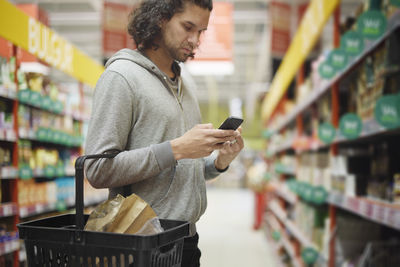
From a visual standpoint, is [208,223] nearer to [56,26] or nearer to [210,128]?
[56,26]

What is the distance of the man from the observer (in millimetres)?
1239

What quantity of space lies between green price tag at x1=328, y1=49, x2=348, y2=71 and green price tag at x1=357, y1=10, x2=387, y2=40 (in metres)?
0.51

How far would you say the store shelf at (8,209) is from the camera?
2.73 meters

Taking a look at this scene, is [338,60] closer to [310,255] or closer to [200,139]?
[310,255]

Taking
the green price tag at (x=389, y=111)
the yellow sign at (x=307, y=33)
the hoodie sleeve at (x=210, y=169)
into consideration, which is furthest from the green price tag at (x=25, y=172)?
the yellow sign at (x=307, y=33)

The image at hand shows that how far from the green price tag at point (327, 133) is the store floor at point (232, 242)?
121 inches

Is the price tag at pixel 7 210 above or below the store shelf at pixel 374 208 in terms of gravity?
below

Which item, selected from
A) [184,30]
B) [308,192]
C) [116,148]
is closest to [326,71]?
[308,192]

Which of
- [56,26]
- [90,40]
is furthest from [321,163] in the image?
[90,40]

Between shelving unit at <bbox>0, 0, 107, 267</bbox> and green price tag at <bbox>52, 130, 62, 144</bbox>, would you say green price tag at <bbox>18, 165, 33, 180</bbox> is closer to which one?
shelving unit at <bbox>0, 0, 107, 267</bbox>

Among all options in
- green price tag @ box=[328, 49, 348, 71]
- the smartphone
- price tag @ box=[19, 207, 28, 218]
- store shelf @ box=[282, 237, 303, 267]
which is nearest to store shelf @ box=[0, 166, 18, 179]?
price tag @ box=[19, 207, 28, 218]

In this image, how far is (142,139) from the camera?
135 centimetres

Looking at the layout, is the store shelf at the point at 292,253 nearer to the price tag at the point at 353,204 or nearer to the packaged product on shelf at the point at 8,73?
the price tag at the point at 353,204

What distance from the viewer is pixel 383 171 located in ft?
8.73
